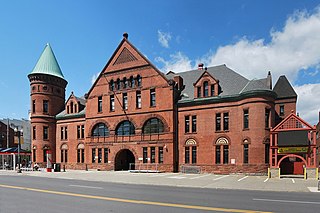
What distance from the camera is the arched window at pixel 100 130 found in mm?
38819

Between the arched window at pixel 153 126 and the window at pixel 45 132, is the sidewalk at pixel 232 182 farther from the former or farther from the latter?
the window at pixel 45 132

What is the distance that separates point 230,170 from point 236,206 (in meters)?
19.8

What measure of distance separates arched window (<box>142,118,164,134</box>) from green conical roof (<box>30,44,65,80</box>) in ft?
67.4

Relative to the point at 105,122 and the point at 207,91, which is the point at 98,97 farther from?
the point at 207,91

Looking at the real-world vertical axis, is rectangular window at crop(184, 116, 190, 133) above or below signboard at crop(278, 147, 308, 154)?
above

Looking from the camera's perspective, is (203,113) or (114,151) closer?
(203,113)

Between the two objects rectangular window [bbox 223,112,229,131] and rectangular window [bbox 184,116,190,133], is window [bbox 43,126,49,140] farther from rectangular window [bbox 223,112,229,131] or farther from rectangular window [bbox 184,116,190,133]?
rectangular window [bbox 223,112,229,131]

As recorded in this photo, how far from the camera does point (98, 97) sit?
3984 cm

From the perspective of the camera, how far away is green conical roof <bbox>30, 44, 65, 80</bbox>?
45.2m

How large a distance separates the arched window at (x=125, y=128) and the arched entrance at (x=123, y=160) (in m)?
2.58

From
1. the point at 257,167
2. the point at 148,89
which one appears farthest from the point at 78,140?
the point at 257,167

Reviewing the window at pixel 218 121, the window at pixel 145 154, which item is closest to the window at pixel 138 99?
the window at pixel 145 154

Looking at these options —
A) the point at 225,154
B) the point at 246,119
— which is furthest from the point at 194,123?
the point at 246,119

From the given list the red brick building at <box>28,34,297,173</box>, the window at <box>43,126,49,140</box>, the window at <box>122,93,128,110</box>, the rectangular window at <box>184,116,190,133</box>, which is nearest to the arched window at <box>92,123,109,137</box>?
the red brick building at <box>28,34,297,173</box>
